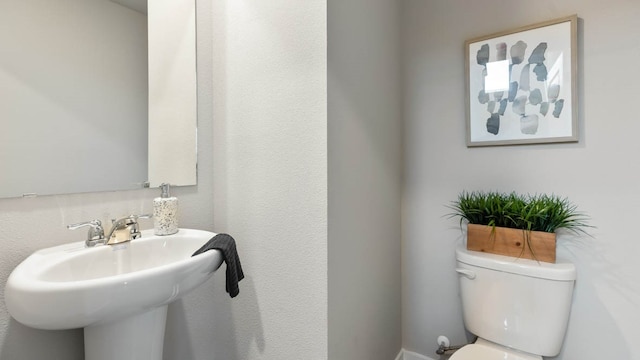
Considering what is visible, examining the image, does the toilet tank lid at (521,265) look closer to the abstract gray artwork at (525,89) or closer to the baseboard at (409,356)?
the abstract gray artwork at (525,89)

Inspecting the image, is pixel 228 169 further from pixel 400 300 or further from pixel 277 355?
pixel 400 300

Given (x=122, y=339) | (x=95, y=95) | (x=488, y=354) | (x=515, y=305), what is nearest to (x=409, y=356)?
(x=488, y=354)

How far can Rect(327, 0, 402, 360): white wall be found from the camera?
39.3 inches

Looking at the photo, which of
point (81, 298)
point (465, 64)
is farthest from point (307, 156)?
point (465, 64)

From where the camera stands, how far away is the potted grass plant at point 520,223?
115 centimetres

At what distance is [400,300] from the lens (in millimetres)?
1613

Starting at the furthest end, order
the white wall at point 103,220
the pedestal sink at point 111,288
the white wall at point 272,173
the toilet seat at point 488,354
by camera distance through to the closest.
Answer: the toilet seat at point 488,354, the white wall at point 272,173, the white wall at point 103,220, the pedestal sink at point 111,288

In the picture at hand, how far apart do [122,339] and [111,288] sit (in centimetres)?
32

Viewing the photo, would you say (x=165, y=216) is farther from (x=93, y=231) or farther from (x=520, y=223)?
(x=520, y=223)

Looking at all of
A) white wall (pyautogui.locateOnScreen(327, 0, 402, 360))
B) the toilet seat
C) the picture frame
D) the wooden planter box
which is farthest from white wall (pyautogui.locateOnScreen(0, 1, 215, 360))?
A: the picture frame

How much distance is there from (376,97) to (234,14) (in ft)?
2.29

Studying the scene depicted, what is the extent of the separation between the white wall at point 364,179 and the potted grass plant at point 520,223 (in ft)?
1.30

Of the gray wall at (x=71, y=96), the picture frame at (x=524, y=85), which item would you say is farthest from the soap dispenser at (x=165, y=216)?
the picture frame at (x=524, y=85)

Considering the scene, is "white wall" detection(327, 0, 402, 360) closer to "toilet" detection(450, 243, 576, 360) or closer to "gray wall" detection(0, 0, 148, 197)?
"toilet" detection(450, 243, 576, 360)
